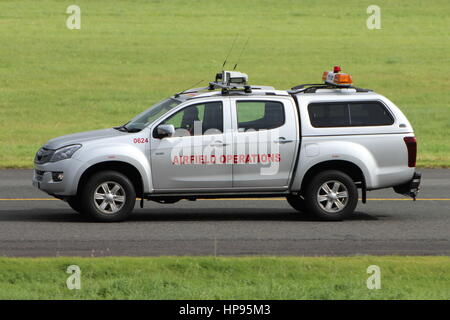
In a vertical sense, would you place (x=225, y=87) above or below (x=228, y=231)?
above

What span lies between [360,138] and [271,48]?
32301 millimetres

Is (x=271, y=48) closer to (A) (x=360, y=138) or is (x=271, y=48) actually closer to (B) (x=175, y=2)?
(B) (x=175, y=2)

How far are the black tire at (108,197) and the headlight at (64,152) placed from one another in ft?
1.35

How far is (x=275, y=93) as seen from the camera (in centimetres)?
1348

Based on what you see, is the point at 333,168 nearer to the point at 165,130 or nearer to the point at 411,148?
the point at 411,148

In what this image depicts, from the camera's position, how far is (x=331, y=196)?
43.5ft

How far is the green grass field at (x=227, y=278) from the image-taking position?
8.64 m

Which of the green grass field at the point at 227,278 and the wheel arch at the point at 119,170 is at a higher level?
the wheel arch at the point at 119,170

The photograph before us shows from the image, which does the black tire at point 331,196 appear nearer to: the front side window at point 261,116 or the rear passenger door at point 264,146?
the rear passenger door at point 264,146

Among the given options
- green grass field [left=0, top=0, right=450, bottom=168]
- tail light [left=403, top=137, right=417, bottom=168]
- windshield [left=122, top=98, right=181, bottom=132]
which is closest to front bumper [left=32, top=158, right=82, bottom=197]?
windshield [left=122, top=98, right=181, bottom=132]

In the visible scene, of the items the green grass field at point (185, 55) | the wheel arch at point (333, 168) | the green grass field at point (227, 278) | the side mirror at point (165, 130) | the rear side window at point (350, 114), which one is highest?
the green grass field at point (185, 55)

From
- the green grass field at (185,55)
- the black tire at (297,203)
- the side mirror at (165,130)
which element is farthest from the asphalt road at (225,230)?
the green grass field at (185,55)

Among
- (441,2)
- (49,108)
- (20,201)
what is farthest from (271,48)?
(20,201)

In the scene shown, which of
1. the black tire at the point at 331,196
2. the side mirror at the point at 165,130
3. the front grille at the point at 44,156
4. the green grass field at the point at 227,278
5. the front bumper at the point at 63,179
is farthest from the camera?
the black tire at the point at 331,196
